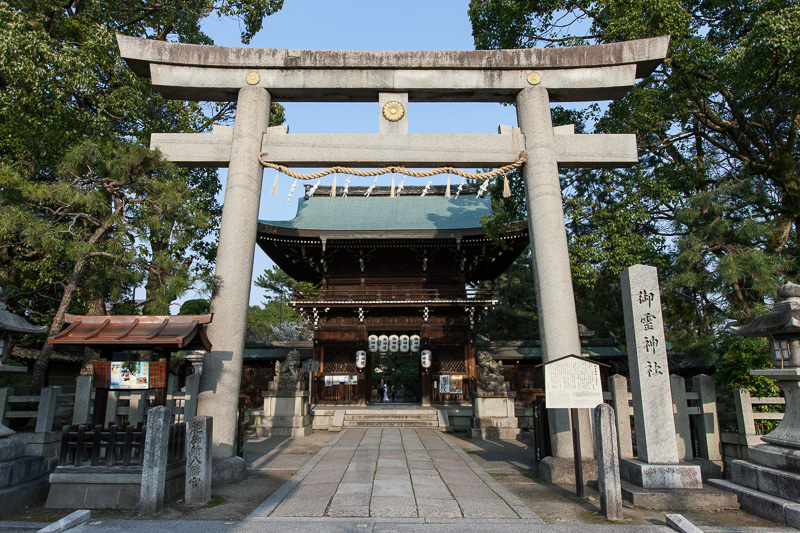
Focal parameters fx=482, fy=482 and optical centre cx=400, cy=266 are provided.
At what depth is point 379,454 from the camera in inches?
367

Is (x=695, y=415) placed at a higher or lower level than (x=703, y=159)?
lower

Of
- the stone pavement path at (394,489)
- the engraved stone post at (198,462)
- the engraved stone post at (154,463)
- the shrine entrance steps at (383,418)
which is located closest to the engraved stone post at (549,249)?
the stone pavement path at (394,489)

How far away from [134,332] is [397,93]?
5.79 m

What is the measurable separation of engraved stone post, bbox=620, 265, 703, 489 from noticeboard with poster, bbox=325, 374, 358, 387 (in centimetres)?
1374

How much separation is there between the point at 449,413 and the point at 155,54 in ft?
41.1

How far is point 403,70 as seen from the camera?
8.66 metres

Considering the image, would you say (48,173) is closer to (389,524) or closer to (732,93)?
(389,524)

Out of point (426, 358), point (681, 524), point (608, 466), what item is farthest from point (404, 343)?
point (681, 524)

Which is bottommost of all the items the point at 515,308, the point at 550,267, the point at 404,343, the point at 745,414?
the point at 745,414

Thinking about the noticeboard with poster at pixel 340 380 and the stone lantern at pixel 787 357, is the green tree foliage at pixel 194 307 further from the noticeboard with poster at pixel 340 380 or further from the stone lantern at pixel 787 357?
the stone lantern at pixel 787 357

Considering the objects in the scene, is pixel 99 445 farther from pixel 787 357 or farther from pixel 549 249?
pixel 787 357

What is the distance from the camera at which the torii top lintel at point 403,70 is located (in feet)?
27.5

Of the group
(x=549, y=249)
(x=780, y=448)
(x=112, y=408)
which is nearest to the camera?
(x=780, y=448)

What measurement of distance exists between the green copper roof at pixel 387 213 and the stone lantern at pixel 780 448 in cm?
1438
